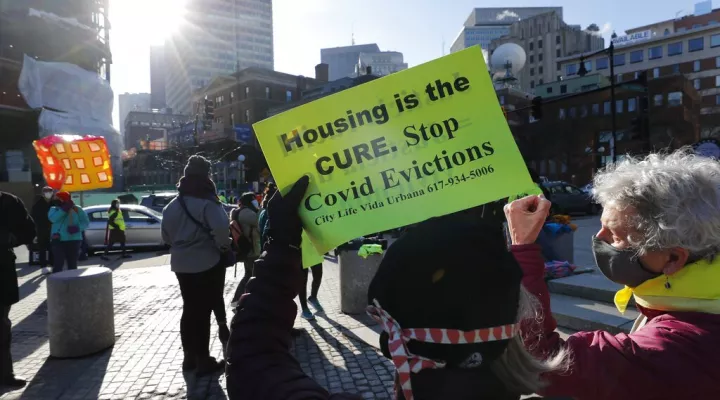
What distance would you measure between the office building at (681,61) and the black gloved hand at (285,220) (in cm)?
6799

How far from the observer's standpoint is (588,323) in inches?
201

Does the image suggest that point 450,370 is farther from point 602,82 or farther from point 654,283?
point 602,82

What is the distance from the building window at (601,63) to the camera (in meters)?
65.6

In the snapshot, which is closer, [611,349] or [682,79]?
[611,349]

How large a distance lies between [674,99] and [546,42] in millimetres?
45403

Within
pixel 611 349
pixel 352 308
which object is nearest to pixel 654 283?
pixel 611 349

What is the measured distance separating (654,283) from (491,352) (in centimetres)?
68

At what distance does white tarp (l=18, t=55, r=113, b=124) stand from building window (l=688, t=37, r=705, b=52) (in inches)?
2840

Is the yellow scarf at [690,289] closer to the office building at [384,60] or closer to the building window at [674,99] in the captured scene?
the building window at [674,99]

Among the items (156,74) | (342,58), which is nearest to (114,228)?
(342,58)

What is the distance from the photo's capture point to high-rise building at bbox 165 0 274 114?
118 m

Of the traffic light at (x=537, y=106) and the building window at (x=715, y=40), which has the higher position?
the building window at (x=715, y=40)

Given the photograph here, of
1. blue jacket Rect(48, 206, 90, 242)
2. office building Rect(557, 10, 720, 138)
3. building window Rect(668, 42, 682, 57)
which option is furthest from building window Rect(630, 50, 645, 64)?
blue jacket Rect(48, 206, 90, 242)

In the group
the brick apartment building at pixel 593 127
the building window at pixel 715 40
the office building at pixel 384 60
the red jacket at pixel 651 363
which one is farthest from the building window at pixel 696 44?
the office building at pixel 384 60
